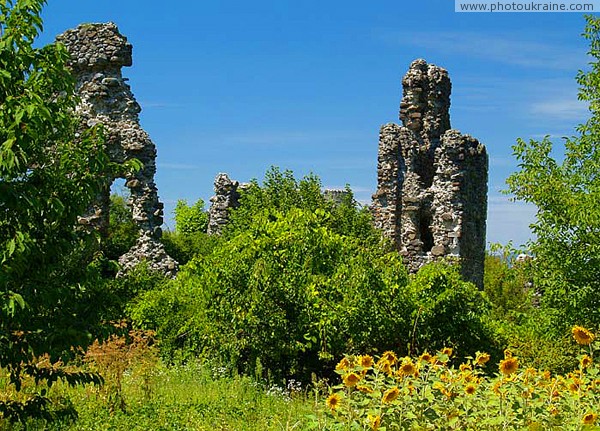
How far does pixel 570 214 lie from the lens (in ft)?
Answer: 38.5

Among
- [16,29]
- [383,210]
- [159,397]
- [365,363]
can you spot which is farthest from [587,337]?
[383,210]

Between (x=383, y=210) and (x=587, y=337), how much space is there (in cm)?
2102

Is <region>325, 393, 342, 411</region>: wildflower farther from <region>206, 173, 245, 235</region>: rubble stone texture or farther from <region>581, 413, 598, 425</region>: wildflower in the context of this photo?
<region>206, 173, 245, 235</region>: rubble stone texture

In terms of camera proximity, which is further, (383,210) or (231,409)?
(383,210)

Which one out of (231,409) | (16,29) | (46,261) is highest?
(16,29)

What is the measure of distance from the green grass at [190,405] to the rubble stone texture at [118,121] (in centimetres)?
779

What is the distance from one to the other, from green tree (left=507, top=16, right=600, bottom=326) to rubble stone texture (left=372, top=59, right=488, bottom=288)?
40.7 feet

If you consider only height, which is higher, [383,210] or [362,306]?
[383,210]

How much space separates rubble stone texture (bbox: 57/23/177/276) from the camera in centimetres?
1969

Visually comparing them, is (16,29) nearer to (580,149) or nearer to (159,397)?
(159,397)

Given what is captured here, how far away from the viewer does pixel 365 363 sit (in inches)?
235

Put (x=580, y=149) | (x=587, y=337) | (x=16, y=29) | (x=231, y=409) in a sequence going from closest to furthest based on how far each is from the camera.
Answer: (x=587, y=337), (x=16, y=29), (x=231, y=409), (x=580, y=149)

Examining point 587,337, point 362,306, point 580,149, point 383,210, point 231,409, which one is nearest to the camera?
point 587,337

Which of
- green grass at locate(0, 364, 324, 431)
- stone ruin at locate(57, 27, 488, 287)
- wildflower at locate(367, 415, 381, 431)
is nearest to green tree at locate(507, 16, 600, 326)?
green grass at locate(0, 364, 324, 431)
